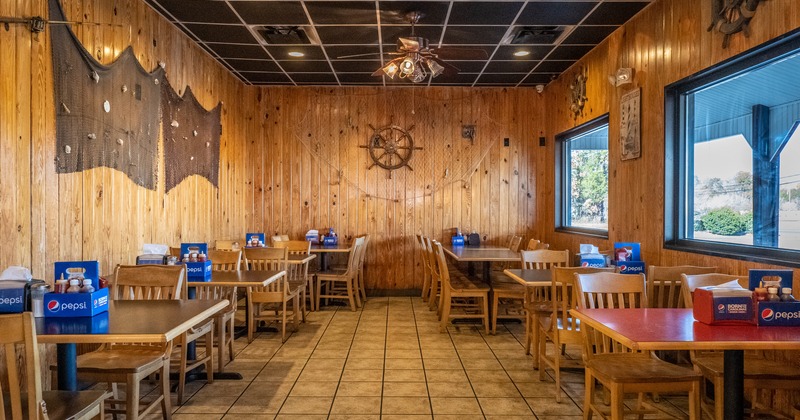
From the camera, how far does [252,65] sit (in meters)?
6.86

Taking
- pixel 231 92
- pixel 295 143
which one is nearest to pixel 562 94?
pixel 295 143

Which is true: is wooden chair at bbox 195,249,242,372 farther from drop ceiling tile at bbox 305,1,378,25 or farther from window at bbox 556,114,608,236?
window at bbox 556,114,608,236

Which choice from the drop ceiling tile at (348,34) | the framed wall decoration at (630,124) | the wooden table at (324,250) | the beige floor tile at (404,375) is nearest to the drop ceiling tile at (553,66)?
the framed wall decoration at (630,124)

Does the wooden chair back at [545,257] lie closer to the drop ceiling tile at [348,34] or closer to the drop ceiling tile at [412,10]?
the drop ceiling tile at [412,10]

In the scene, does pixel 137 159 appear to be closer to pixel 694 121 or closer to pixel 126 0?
pixel 126 0

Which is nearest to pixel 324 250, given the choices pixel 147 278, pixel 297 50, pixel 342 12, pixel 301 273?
pixel 301 273

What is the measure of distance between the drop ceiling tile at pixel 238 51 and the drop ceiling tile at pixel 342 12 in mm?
1222

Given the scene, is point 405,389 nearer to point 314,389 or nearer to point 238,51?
point 314,389

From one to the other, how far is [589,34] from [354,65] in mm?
2838

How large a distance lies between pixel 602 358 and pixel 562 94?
4.99 m

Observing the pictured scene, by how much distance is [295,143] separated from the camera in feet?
26.1

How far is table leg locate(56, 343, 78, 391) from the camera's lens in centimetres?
261

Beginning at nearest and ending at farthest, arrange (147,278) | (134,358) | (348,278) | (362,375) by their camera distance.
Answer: (134,358), (147,278), (362,375), (348,278)

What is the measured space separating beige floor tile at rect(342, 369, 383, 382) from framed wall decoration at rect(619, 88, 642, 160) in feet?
10.2
